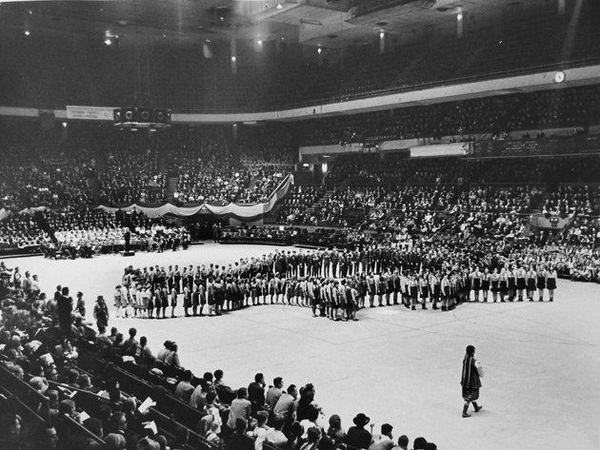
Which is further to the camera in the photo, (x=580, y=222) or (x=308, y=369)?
(x=580, y=222)

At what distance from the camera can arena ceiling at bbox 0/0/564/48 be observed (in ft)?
124

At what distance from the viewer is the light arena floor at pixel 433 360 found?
35.6 feet

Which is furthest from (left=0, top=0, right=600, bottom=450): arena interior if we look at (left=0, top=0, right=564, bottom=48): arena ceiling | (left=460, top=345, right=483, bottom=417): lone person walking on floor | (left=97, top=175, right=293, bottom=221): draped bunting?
(left=0, top=0, right=564, bottom=48): arena ceiling

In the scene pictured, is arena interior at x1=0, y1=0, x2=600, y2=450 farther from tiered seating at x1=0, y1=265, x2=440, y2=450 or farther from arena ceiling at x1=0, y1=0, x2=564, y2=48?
arena ceiling at x1=0, y1=0, x2=564, y2=48

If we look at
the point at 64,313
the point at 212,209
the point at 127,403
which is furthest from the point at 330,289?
the point at 212,209

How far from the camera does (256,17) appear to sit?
138 feet

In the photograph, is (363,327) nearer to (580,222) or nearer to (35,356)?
(35,356)

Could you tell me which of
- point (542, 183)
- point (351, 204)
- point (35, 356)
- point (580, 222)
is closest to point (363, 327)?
point (35, 356)

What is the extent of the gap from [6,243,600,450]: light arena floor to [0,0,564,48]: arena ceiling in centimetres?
1910

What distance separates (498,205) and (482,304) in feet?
47.2

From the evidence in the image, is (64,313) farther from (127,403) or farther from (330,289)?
(330,289)

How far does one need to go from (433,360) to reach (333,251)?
13186 mm

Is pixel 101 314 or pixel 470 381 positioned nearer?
pixel 470 381

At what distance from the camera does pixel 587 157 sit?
111 ft
